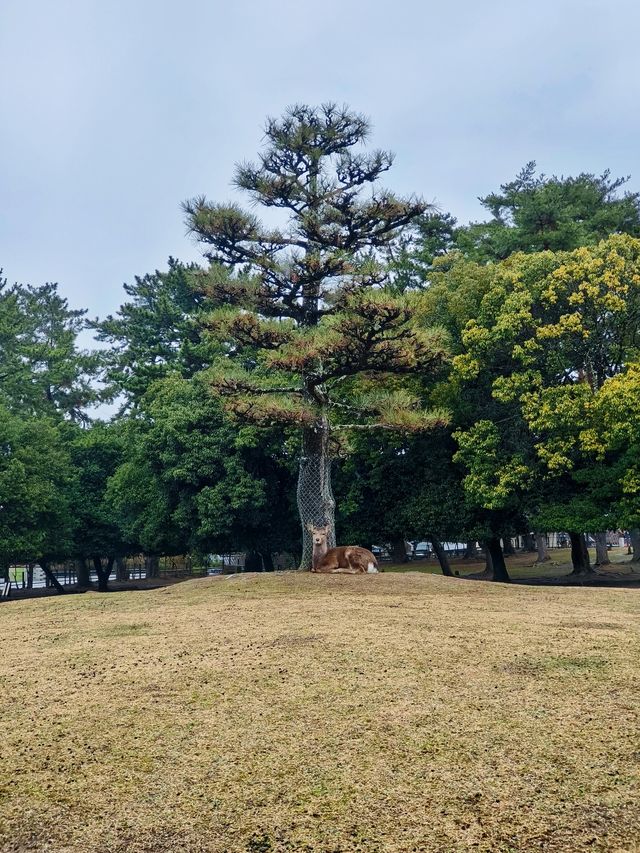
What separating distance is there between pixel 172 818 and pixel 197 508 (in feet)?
67.5

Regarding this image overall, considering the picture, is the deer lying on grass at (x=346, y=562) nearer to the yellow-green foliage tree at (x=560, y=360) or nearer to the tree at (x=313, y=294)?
the tree at (x=313, y=294)

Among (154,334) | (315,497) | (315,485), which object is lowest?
(315,497)

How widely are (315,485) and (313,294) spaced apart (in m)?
3.72

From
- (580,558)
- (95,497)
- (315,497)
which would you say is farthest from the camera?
(95,497)

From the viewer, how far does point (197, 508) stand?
23.7 meters

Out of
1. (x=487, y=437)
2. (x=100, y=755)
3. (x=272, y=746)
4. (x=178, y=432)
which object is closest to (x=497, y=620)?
(x=272, y=746)

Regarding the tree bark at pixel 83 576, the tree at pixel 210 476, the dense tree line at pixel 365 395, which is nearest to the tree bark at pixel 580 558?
the dense tree line at pixel 365 395

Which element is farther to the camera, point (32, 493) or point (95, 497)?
point (95, 497)

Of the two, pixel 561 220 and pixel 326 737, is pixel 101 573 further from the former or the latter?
pixel 326 737

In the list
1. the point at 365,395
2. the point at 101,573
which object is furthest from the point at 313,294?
the point at 101,573

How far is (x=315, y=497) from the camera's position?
45.6 ft

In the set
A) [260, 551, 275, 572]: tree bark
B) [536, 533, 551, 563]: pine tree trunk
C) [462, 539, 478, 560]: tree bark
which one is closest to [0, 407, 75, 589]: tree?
[260, 551, 275, 572]: tree bark

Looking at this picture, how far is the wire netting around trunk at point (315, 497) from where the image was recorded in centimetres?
1382

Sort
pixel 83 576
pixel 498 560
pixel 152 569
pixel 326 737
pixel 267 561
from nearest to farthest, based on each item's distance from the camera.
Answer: pixel 326 737 → pixel 498 560 → pixel 267 561 → pixel 83 576 → pixel 152 569
